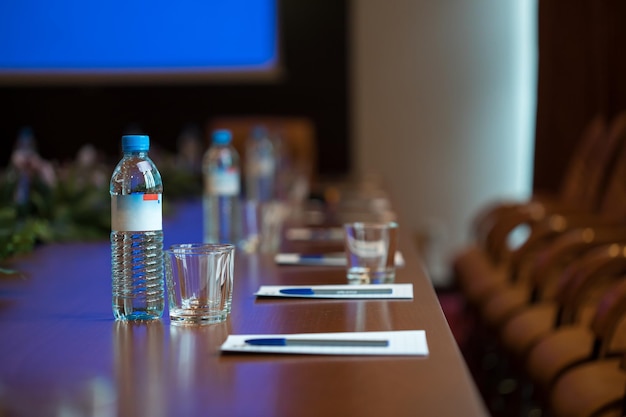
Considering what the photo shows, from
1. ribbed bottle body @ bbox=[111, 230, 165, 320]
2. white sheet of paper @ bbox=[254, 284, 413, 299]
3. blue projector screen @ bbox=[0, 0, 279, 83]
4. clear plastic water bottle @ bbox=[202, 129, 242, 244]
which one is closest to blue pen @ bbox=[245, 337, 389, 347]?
ribbed bottle body @ bbox=[111, 230, 165, 320]

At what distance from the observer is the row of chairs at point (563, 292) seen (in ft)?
7.63

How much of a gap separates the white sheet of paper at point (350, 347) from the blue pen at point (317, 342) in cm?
1

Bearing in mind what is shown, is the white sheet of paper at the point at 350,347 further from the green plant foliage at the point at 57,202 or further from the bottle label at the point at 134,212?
the green plant foliage at the point at 57,202

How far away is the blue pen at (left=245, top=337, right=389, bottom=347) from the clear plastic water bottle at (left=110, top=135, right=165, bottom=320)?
0.94 feet

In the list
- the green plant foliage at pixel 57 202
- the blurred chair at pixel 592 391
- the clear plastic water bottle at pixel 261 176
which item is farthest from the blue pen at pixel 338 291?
the clear plastic water bottle at pixel 261 176

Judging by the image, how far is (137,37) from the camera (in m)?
7.54

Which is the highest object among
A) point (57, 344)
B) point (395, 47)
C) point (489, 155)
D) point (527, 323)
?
point (395, 47)

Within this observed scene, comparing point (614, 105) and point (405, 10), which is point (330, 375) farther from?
point (405, 10)

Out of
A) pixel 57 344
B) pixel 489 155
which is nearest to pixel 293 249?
pixel 57 344

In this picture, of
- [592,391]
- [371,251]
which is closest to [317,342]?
[371,251]

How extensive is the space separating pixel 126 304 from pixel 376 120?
19.6ft

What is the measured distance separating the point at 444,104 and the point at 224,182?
4806mm

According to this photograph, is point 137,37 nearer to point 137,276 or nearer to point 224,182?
point 224,182

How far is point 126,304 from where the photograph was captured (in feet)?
5.19
